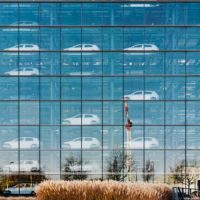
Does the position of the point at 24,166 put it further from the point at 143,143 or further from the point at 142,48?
the point at 142,48

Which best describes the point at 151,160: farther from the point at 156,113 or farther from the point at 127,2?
the point at 127,2

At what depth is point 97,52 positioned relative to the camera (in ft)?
123

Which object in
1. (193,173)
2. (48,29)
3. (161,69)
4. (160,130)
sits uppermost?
(48,29)

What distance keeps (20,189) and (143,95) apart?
10.4 metres

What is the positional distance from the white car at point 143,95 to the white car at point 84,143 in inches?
143

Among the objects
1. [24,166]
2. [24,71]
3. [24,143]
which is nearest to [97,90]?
[24,71]

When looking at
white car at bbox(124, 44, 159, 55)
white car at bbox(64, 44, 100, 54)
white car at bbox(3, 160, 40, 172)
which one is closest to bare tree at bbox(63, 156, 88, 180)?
white car at bbox(3, 160, 40, 172)

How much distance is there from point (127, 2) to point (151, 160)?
1096cm

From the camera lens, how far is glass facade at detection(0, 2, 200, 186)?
36969 millimetres

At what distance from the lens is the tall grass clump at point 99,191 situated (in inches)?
738

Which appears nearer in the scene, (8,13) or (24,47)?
(24,47)

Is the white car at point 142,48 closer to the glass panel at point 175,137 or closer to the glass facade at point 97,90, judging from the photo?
the glass facade at point 97,90

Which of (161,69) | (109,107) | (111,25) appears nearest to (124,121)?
(109,107)

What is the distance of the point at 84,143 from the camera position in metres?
36.9
